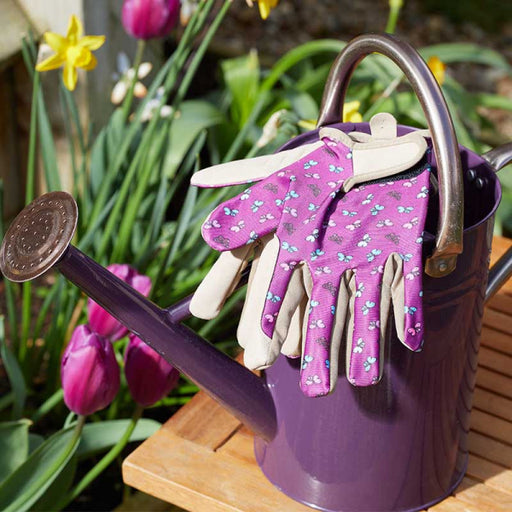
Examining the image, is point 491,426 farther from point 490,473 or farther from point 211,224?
point 211,224

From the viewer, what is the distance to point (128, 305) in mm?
873

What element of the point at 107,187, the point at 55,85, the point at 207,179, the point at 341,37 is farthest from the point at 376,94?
the point at 207,179

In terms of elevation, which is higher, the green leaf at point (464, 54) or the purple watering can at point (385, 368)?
the purple watering can at point (385, 368)

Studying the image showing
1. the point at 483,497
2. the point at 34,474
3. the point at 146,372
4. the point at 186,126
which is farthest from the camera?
the point at 186,126

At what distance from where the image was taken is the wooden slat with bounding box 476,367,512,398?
1.16 meters

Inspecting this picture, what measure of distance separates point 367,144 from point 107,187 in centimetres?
80

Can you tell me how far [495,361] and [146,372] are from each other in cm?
47

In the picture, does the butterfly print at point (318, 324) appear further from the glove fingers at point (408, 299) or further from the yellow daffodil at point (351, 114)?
the yellow daffodil at point (351, 114)

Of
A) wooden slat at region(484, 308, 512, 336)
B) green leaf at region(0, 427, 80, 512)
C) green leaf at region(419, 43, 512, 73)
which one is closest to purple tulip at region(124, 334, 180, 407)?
green leaf at region(0, 427, 80, 512)

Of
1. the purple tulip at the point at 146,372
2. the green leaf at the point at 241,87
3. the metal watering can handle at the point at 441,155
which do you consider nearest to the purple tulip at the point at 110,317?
the purple tulip at the point at 146,372

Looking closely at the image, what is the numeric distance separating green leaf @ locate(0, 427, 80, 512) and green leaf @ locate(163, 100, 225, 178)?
0.98 m

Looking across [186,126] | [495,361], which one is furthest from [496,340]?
[186,126]

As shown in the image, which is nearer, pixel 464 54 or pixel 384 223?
pixel 384 223

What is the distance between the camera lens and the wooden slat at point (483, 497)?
3.18 feet
